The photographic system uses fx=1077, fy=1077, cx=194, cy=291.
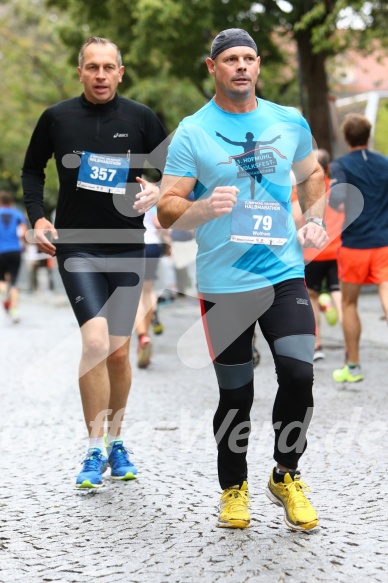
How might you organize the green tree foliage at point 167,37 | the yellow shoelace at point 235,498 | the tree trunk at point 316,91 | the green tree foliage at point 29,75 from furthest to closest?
the green tree foliage at point 29,75, the tree trunk at point 316,91, the green tree foliage at point 167,37, the yellow shoelace at point 235,498

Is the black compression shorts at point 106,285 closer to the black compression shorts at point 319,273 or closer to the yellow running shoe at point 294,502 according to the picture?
the yellow running shoe at point 294,502

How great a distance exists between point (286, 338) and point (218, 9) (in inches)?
608

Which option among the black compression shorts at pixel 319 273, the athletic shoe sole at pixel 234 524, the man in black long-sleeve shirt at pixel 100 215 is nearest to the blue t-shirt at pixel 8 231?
the black compression shorts at pixel 319 273

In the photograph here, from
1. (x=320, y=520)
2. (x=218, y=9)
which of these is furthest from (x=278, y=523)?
(x=218, y=9)

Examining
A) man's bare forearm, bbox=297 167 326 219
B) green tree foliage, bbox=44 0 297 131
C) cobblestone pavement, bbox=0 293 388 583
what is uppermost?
green tree foliage, bbox=44 0 297 131

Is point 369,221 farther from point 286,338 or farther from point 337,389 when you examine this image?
point 286,338

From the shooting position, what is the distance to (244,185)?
430cm

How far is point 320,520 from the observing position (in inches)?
174

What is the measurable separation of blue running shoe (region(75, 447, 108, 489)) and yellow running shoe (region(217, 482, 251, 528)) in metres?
0.90

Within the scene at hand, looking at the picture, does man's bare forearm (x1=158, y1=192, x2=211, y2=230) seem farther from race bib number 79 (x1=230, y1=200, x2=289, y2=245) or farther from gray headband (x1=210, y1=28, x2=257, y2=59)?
gray headband (x1=210, y1=28, x2=257, y2=59)

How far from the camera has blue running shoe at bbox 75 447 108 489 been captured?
16.8 ft

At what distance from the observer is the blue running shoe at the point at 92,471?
201 inches

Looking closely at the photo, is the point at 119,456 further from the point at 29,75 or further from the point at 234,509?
the point at 29,75

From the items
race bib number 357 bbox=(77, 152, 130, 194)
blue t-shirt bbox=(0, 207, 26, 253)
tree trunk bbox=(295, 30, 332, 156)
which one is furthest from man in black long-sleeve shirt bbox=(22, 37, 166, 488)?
tree trunk bbox=(295, 30, 332, 156)
